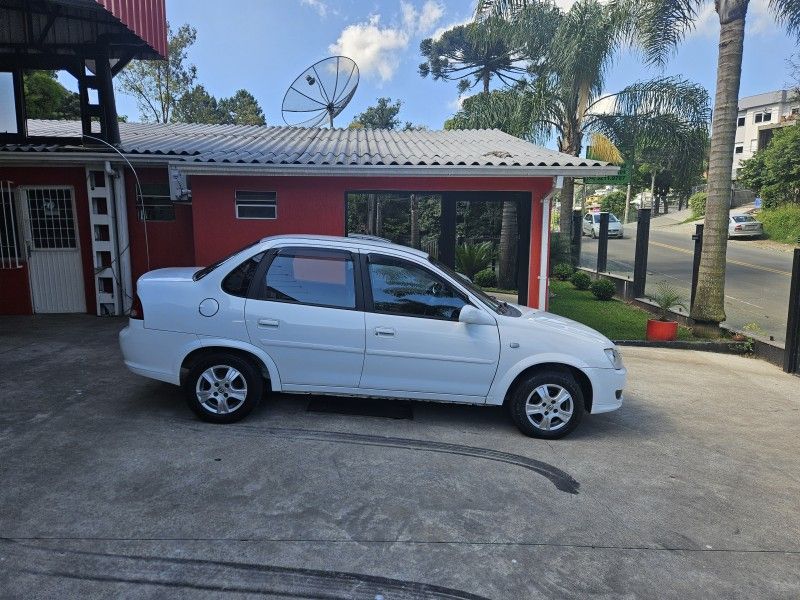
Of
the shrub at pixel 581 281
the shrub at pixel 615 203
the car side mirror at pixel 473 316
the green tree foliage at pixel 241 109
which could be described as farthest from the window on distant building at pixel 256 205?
the shrub at pixel 615 203

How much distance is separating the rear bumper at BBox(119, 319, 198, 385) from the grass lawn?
7190 millimetres

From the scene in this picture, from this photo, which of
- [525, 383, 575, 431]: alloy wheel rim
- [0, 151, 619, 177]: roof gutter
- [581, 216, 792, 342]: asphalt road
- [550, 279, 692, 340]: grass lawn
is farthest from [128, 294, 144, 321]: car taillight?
[581, 216, 792, 342]: asphalt road

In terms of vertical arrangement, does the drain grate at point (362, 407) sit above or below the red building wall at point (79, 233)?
below

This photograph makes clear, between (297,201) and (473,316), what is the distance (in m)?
4.86

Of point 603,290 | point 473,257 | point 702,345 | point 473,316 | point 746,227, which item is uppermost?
point 746,227

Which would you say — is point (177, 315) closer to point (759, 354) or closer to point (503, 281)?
point (503, 281)

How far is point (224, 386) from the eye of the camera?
4789 millimetres

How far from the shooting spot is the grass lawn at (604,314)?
10.0 m

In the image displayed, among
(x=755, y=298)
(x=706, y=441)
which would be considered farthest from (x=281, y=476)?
(x=755, y=298)

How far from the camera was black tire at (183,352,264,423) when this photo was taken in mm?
4750

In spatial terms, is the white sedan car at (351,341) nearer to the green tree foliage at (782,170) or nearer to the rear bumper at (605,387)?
the rear bumper at (605,387)

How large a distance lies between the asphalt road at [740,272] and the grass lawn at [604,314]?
1649mm

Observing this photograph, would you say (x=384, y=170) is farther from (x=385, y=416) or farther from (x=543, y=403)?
(x=543, y=403)

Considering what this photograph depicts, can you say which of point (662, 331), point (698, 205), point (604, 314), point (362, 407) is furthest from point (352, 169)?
point (698, 205)
